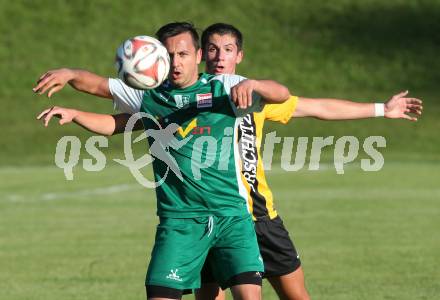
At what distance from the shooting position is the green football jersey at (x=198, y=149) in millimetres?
8367

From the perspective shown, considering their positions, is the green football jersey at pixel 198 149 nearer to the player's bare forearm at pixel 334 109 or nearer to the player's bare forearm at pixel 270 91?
the player's bare forearm at pixel 270 91

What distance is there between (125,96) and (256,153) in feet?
3.93

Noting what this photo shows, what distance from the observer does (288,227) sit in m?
17.4

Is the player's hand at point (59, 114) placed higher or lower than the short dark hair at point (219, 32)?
lower

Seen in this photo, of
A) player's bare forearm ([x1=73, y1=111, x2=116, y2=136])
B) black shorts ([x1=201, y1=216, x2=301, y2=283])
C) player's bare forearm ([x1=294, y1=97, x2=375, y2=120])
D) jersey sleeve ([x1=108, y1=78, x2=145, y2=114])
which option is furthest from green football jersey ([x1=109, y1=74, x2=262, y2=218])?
player's bare forearm ([x1=294, y1=97, x2=375, y2=120])

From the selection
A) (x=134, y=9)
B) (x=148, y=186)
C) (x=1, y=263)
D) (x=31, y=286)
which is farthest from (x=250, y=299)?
(x=134, y=9)

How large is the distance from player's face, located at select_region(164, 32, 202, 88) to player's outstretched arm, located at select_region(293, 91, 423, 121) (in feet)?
4.24

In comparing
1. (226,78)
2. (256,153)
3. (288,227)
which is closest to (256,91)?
(226,78)

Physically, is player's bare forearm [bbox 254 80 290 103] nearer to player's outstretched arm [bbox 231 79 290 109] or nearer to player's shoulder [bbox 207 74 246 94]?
player's outstretched arm [bbox 231 79 290 109]

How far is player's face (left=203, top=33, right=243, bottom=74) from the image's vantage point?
981 cm

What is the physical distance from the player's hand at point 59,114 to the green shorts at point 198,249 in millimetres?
1001

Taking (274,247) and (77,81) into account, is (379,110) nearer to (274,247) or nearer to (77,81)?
(274,247)

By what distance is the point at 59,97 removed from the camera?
40.3 m

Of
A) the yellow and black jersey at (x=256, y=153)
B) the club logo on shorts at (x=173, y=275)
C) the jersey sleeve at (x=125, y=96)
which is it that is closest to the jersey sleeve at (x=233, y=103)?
the jersey sleeve at (x=125, y=96)
